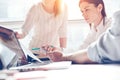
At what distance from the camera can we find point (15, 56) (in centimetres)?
99

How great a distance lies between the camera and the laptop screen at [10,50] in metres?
0.90

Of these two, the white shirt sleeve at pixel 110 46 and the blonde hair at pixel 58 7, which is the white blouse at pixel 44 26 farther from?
the white shirt sleeve at pixel 110 46

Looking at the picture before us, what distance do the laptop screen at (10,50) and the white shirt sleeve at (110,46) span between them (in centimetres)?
27

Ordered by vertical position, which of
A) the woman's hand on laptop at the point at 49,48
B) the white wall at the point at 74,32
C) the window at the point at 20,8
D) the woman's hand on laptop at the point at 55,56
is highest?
the window at the point at 20,8

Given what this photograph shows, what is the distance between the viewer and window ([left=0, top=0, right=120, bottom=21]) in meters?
1.20

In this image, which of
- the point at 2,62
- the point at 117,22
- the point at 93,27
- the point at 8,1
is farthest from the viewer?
the point at 8,1

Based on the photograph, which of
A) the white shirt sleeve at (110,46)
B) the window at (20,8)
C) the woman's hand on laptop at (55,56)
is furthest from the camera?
the window at (20,8)

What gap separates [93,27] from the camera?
3.72 feet

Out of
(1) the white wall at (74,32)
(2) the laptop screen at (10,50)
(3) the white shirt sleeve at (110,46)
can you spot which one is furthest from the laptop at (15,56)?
(1) the white wall at (74,32)

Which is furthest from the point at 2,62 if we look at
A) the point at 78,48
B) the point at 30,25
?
the point at 78,48

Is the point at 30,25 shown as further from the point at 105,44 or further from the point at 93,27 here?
the point at 105,44

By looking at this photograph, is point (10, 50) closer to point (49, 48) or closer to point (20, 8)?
point (49, 48)

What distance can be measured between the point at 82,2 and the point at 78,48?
0.22 metres

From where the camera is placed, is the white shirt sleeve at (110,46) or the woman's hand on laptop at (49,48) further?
the woman's hand on laptop at (49,48)
